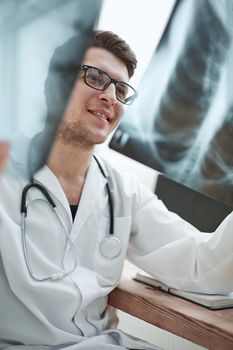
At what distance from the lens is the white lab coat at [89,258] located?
36.0 inches

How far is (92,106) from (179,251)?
1.34 ft

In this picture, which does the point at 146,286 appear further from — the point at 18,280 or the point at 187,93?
the point at 187,93

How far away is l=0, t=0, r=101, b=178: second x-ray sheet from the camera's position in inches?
17.1

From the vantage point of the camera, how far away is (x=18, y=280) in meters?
0.90

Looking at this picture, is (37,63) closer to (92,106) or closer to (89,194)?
(92,106)

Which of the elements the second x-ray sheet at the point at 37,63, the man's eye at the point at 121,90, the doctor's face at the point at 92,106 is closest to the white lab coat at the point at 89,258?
the doctor's face at the point at 92,106

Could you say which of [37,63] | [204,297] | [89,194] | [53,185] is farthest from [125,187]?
[37,63]

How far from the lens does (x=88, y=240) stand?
3.42ft

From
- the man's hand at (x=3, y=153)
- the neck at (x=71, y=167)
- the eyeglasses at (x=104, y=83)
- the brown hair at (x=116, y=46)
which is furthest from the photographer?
the neck at (x=71, y=167)

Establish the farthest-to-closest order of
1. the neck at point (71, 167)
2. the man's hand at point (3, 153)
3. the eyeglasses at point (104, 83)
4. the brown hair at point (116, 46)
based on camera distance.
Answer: the neck at point (71, 167), the brown hair at point (116, 46), the eyeglasses at point (104, 83), the man's hand at point (3, 153)

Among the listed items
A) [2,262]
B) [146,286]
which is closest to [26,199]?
[2,262]

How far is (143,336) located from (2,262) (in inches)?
24.0

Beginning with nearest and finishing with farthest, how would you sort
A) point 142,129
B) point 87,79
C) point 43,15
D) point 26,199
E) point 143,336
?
point 43,15 → point 87,79 → point 26,199 → point 142,129 → point 143,336

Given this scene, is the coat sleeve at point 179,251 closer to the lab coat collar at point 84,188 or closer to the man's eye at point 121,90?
the lab coat collar at point 84,188
